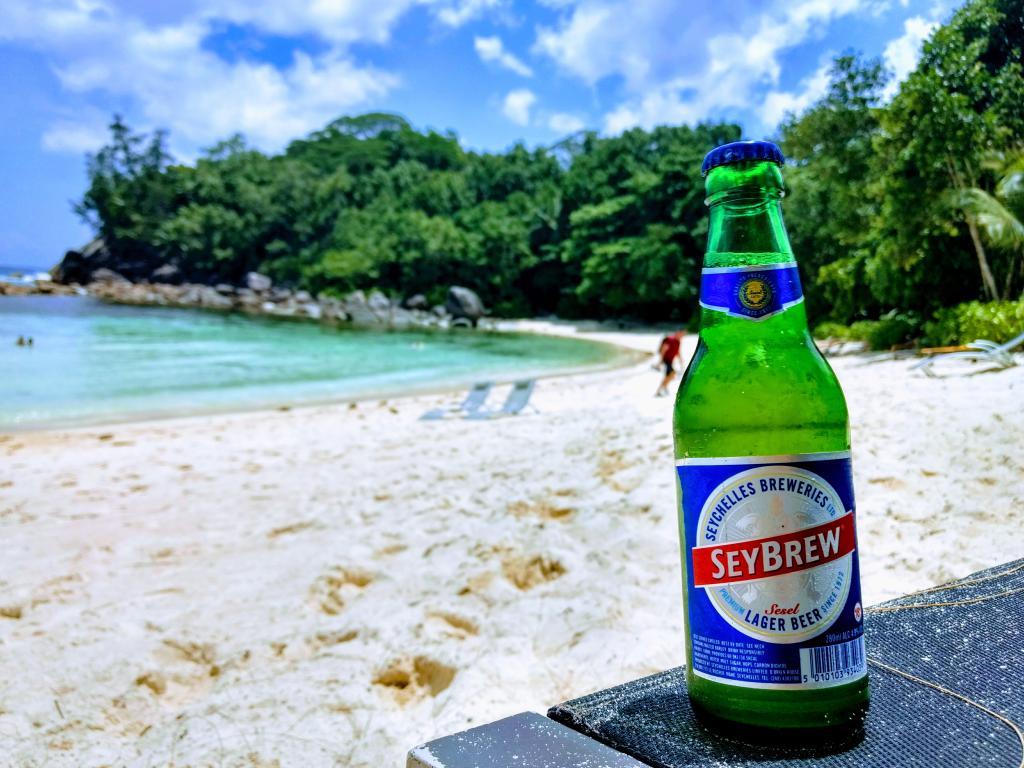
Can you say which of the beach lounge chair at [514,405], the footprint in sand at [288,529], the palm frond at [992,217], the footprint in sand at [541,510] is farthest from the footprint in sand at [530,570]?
the palm frond at [992,217]

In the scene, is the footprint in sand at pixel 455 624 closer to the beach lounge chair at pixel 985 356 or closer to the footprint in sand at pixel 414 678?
the footprint in sand at pixel 414 678

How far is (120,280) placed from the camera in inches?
2393

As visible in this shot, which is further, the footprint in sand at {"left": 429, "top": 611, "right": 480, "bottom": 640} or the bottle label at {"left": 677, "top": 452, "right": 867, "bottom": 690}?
the footprint in sand at {"left": 429, "top": 611, "right": 480, "bottom": 640}

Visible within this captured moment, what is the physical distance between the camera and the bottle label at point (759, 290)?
101 cm

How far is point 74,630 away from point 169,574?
737 millimetres

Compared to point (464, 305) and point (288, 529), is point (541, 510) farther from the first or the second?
point (464, 305)

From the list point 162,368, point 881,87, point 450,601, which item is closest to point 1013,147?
point 881,87

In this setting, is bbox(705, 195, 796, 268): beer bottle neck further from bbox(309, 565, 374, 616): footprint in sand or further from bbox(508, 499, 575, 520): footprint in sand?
bbox(508, 499, 575, 520): footprint in sand

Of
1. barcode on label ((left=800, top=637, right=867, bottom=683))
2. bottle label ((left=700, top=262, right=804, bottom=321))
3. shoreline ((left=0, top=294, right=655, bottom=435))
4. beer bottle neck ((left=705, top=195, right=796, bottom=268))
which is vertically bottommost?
shoreline ((left=0, top=294, right=655, bottom=435))

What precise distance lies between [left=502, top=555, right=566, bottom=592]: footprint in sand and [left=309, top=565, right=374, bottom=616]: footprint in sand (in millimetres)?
661

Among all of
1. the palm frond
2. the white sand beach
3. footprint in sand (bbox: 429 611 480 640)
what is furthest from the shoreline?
footprint in sand (bbox: 429 611 480 640)

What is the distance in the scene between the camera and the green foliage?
935cm

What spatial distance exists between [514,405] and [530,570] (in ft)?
21.4

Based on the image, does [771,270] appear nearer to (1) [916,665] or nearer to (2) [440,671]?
(1) [916,665]
